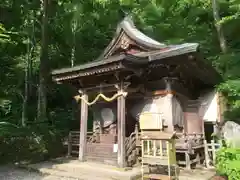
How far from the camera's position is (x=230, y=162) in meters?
6.42

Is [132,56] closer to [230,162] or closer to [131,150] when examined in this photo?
[131,150]

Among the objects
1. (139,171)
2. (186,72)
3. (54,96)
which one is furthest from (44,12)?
(139,171)

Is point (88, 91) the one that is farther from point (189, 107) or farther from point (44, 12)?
point (44, 12)

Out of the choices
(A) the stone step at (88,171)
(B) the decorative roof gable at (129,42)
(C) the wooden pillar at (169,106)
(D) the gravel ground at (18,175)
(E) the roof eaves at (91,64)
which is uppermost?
(B) the decorative roof gable at (129,42)

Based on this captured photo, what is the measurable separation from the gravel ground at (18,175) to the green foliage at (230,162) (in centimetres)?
484

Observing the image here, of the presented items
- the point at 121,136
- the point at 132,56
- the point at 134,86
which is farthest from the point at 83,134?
the point at 132,56

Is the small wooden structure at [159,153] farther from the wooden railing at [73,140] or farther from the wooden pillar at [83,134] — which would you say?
the wooden railing at [73,140]

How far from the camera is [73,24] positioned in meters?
15.6

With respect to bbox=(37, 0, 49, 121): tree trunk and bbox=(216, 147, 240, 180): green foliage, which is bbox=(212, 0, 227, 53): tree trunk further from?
bbox=(37, 0, 49, 121): tree trunk

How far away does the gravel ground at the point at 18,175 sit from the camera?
7641mm

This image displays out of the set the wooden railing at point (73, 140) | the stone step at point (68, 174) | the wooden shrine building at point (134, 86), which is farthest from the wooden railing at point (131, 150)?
the wooden railing at point (73, 140)

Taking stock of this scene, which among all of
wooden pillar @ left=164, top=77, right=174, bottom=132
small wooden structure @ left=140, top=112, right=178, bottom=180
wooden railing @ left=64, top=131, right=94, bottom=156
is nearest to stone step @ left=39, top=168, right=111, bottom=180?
small wooden structure @ left=140, top=112, right=178, bottom=180

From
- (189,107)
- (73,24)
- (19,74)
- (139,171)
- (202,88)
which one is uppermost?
(73,24)

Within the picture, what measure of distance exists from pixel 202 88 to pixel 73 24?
9.05 m
